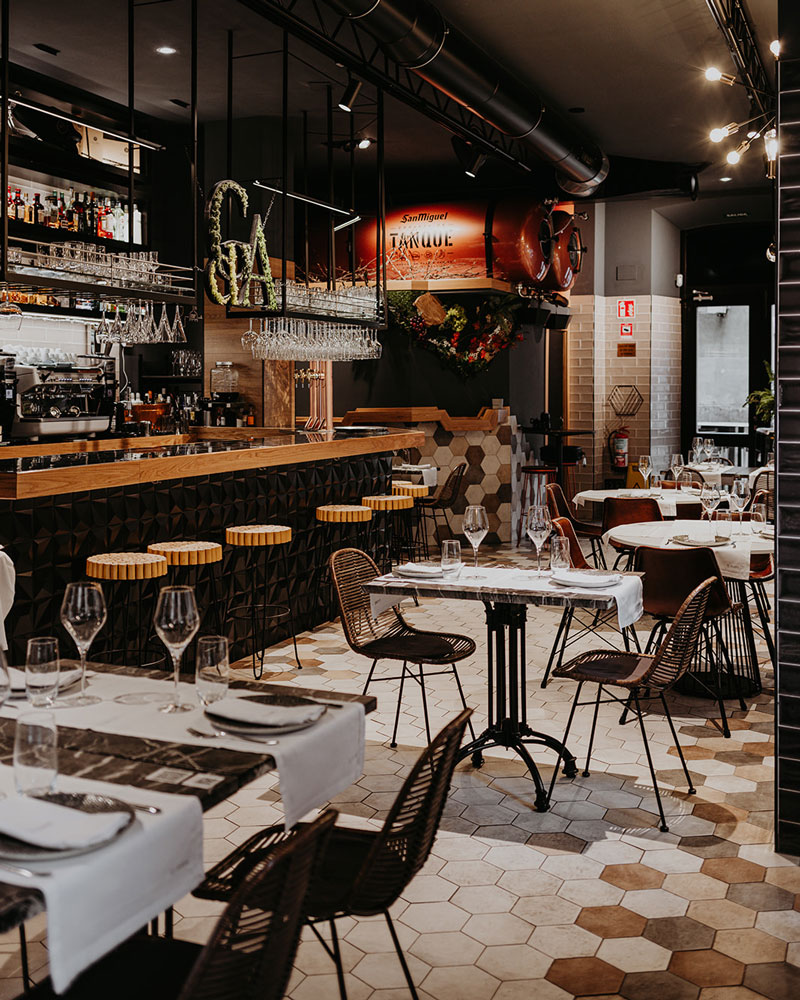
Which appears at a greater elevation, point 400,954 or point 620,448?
point 620,448

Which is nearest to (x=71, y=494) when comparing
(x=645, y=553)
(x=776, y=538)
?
(x=645, y=553)

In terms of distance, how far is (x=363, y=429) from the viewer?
28.0 ft

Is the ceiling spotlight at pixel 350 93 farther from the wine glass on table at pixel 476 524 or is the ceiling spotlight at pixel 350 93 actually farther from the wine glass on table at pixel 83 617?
the wine glass on table at pixel 83 617

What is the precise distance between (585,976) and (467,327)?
8.66 m

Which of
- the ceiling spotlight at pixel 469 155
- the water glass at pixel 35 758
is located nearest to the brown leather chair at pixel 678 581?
the water glass at pixel 35 758

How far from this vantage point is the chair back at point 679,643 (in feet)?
12.7

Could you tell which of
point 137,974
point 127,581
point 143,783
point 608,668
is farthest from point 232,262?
point 137,974

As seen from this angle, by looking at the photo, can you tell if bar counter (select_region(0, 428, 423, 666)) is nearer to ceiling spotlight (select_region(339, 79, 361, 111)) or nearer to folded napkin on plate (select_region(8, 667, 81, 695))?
folded napkin on plate (select_region(8, 667, 81, 695))

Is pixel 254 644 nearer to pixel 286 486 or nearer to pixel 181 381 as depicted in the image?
pixel 286 486

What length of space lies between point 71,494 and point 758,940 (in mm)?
3588

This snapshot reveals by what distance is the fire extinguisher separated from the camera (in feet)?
41.9

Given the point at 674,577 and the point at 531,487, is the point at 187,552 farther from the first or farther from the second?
the point at 531,487

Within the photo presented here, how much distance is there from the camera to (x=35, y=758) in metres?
1.74

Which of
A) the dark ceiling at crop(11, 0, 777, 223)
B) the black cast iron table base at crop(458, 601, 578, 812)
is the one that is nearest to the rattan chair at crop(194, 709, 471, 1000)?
the black cast iron table base at crop(458, 601, 578, 812)
